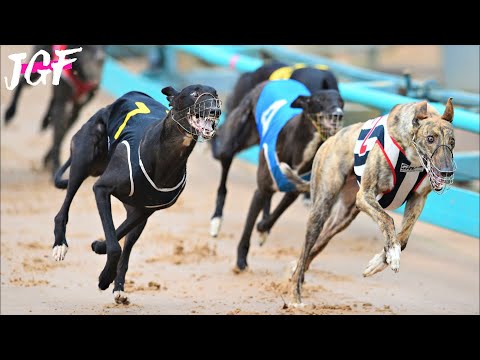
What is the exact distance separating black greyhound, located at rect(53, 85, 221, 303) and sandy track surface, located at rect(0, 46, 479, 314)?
0.56 metres

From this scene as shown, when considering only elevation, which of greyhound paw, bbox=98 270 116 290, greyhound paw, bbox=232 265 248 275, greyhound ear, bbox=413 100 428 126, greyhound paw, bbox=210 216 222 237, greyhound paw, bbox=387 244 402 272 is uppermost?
greyhound ear, bbox=413 100 428 126

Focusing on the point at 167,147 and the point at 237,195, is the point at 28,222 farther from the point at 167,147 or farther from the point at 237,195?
the point at 167,147

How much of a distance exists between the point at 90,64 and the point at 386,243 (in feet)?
17.6

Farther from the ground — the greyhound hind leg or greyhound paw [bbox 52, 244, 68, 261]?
the greyhound hind leg

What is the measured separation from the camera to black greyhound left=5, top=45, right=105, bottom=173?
10.2 metres

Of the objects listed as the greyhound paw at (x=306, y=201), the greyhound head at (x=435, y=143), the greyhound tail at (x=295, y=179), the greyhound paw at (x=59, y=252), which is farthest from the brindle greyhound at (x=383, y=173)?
the greyhound paw at (x=306, y=201)

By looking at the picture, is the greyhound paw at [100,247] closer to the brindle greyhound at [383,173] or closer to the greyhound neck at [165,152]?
the greyhound neck at [165,152]

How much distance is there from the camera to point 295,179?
684cm

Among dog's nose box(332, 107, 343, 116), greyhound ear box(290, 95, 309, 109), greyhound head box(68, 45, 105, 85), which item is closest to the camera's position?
dog's nose box(332, 107, 343, 116)

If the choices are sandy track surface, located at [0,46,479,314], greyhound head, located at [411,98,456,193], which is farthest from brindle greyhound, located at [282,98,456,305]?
sandy track surface, located at [0,46,479,314]

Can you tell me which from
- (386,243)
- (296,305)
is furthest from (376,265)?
(296,305)

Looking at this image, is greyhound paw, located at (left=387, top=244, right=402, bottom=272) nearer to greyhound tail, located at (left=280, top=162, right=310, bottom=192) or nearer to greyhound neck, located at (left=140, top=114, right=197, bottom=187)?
greyhound neck, located at (left=140, top=114, right=197, bottom=187)

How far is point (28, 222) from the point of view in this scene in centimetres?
891

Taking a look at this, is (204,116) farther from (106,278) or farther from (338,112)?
(338,112)
